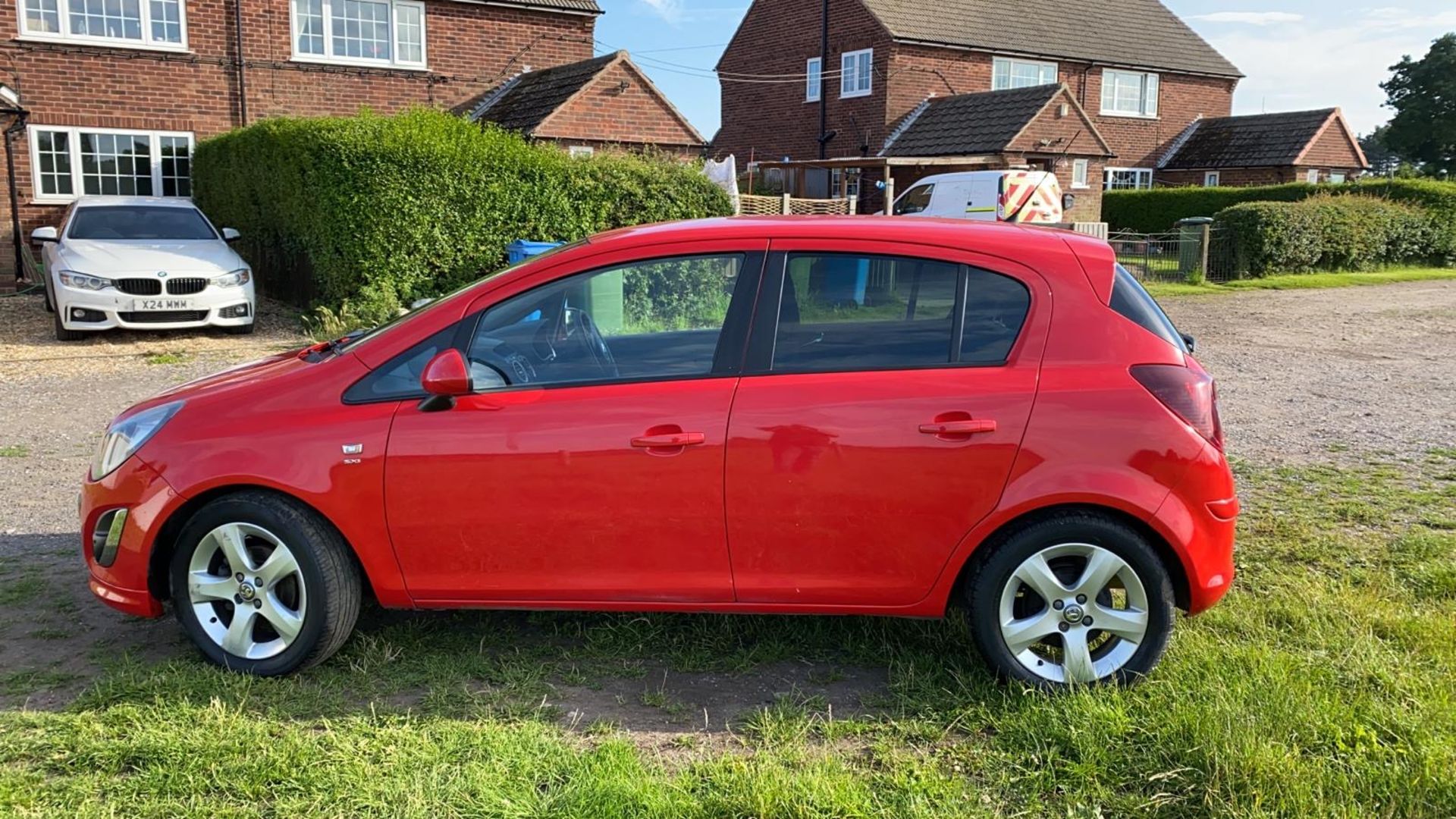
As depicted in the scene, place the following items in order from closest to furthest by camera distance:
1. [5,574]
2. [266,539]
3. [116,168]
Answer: [266,539]
[5,574]
[116,168]

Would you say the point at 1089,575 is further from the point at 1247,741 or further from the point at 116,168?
the point at 116,168

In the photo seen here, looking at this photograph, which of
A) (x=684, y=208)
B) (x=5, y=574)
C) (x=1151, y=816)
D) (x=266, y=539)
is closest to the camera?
(x=1151, y=816)

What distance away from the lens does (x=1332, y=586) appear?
193 inches

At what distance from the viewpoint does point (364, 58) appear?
67.5 feet

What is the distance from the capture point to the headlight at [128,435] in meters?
4.14

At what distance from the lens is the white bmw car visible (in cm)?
1209

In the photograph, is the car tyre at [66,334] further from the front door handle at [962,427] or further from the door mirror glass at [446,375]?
the front door handle at [962,427]

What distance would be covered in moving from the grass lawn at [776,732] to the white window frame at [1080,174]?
2726cm

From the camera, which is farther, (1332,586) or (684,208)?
(684,208)

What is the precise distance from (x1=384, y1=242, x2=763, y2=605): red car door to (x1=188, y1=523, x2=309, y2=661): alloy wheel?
0.42 meters

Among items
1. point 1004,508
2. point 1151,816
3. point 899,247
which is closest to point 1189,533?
point 1004,508

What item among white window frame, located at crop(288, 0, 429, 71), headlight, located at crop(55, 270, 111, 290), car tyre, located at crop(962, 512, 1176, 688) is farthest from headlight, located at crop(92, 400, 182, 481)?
white window frame, located at crop(288, 0, 429, 71)

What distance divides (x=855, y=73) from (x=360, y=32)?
16654 millimetres

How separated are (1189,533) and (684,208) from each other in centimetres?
1141
